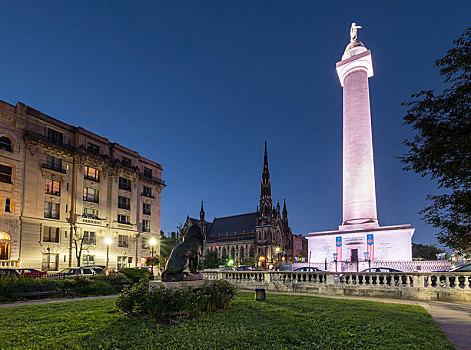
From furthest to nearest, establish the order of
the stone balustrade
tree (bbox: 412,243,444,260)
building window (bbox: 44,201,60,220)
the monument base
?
tree (bbox: 412,243,444,260), building window (bbox: 44,201,60,220), the monument base, the stone balustrade

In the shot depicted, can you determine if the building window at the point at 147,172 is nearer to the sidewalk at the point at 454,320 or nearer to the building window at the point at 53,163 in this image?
the building window at the point at 53,163

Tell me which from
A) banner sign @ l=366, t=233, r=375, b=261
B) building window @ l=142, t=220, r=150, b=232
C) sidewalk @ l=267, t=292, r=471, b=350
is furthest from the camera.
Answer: building window @ l=142, t=220, r=150, b=232

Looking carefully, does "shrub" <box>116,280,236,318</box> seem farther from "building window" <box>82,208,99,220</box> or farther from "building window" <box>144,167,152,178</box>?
"building window" <box>144,167,152,178</box>

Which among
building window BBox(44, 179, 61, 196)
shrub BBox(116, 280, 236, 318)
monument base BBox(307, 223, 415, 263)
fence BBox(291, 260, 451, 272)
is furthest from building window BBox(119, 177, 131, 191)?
shrub BBox(116, 280, 236, 318)

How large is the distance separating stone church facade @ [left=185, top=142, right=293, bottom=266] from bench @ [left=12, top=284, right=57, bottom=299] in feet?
257

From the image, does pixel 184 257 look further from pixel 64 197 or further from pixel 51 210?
pixel 64 197

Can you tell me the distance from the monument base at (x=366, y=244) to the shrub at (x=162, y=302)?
31.8m

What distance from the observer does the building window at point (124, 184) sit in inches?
2347

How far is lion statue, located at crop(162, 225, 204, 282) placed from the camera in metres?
12.4

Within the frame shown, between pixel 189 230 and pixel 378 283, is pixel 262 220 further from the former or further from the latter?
pixel 189 230

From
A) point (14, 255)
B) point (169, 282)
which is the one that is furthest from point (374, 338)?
point (14, 255)

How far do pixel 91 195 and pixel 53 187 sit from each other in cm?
695

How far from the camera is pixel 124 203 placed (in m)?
60.1

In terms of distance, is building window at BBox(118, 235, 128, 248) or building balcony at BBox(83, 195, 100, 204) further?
building window at BBox(118, 235, 128, 248)
